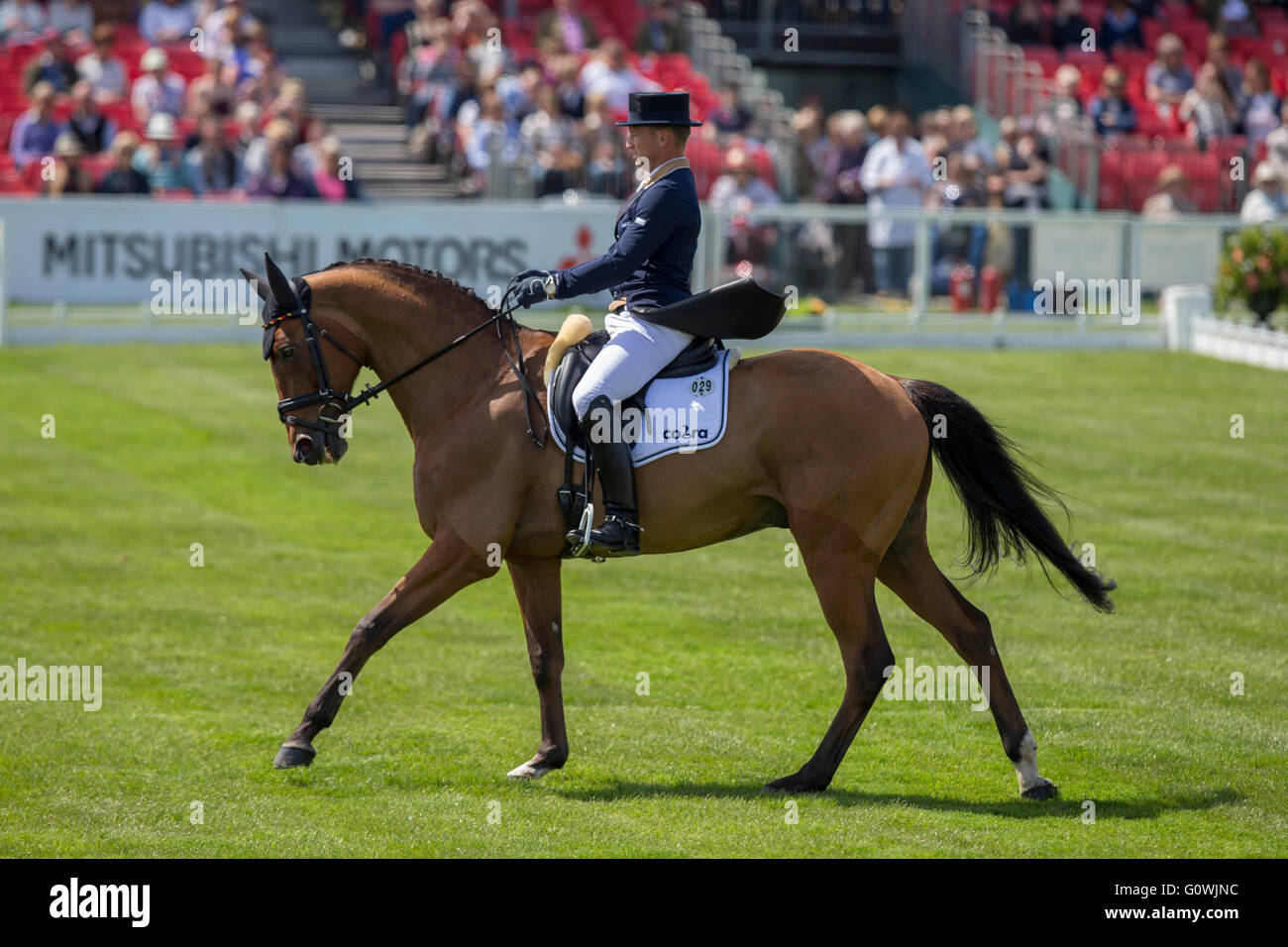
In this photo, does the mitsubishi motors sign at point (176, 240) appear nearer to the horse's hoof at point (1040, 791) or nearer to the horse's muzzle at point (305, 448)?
the horse's muzzle at point (305, 448)

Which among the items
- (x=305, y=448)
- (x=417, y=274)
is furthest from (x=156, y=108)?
(x=305, y=448)

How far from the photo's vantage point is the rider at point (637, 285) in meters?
7.28

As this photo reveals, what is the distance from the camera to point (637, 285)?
7547 mm

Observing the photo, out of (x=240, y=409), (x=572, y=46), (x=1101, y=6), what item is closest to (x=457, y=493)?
(x=240, y=409)

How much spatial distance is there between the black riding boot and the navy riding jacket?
20.4 inches

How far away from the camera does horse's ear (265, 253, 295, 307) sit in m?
7.39

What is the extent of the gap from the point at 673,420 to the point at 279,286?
6.10 ft

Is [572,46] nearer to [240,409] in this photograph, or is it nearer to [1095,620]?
[240,409]

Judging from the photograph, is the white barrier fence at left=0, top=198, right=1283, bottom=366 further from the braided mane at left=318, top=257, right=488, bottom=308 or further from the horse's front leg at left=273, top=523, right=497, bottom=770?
the horse's front leg at left=273, top=523, right=497, bottom=770

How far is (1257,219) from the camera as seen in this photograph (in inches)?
925

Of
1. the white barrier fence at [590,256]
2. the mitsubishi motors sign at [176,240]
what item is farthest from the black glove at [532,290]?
the mitsubishi motors sign at [176,240]

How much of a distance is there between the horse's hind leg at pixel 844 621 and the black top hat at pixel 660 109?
6.06 ft

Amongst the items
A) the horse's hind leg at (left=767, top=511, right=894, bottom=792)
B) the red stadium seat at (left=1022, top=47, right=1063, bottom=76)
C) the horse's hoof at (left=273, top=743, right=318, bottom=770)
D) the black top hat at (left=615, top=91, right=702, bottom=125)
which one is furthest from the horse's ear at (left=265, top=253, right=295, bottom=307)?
the red stadium seat at (left=1022, top=47, right=1063, bottom=76)

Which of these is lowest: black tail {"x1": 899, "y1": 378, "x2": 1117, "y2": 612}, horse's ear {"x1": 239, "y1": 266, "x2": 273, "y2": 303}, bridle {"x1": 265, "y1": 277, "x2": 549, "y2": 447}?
black tail {"x1": 899, "y1": 378, "x2": 1117, "y2": 612}
